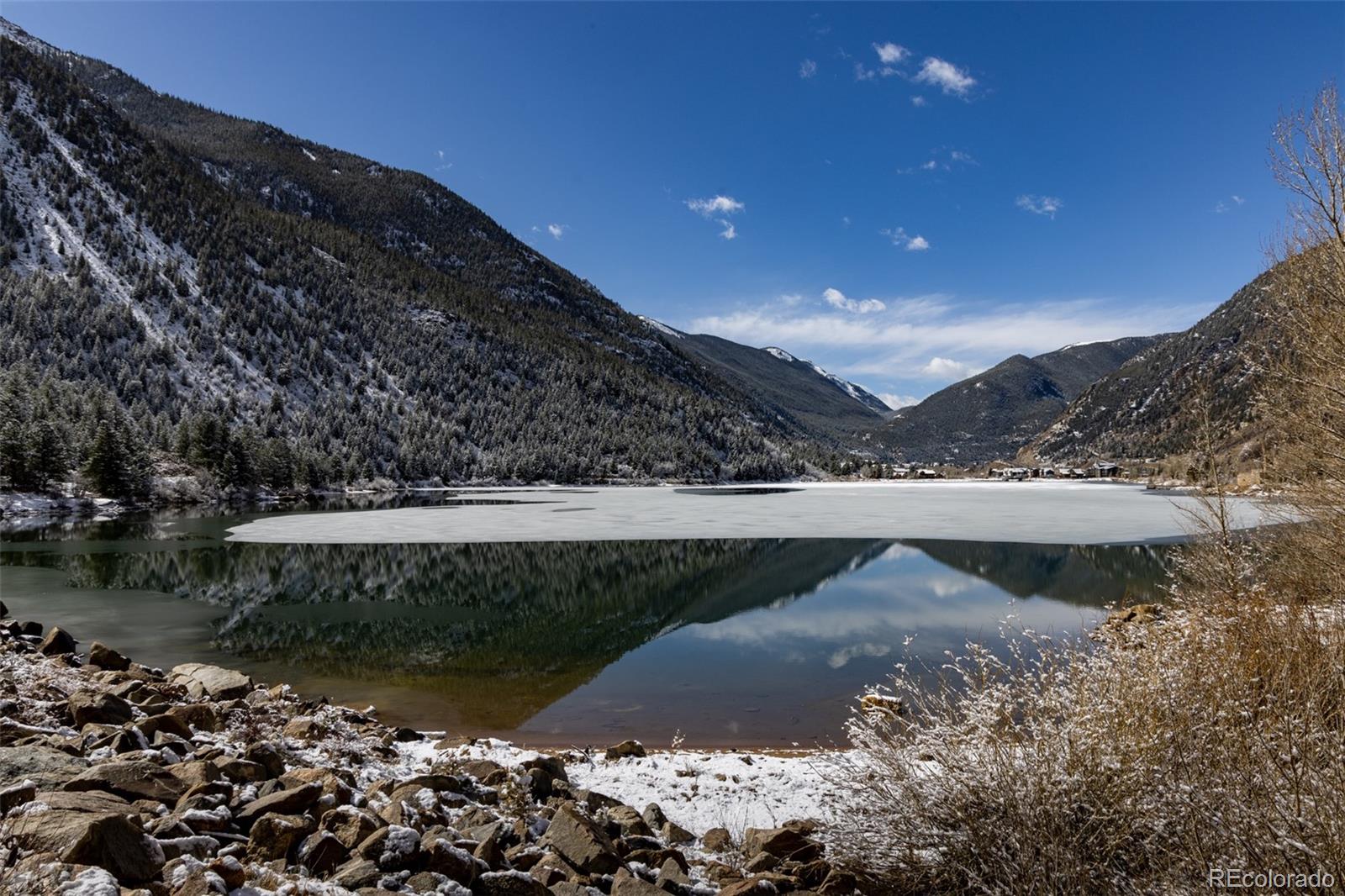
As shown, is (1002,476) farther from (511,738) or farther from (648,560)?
(511,738)

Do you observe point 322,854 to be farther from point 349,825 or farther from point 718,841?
point 718,841

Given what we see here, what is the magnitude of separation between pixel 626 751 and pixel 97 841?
6.35 m

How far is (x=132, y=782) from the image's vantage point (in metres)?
4.76

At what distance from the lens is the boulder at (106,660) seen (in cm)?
956

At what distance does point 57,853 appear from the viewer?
3551 mm

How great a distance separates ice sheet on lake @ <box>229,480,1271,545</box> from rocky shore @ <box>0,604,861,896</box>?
27.2 m

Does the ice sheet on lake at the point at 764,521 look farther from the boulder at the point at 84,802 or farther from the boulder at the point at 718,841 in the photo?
the boulder at the point at 84,802

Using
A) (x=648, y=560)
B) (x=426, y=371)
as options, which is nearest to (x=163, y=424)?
(x=426, y=371)

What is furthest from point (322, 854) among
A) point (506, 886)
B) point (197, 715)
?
point (197, 715)

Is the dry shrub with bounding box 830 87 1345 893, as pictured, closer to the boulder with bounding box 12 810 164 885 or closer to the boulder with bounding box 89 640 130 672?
the boulder with bounding box 12 810 164 885

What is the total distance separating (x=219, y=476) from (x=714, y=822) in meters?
75.0

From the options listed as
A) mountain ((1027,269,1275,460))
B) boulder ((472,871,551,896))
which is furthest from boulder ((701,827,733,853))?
mountain ((1027,269,1275,460))

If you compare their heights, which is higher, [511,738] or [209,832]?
[209,832]

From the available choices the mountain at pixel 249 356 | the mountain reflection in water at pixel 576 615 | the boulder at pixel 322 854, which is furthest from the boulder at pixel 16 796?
the mountain at pixel 249 356
